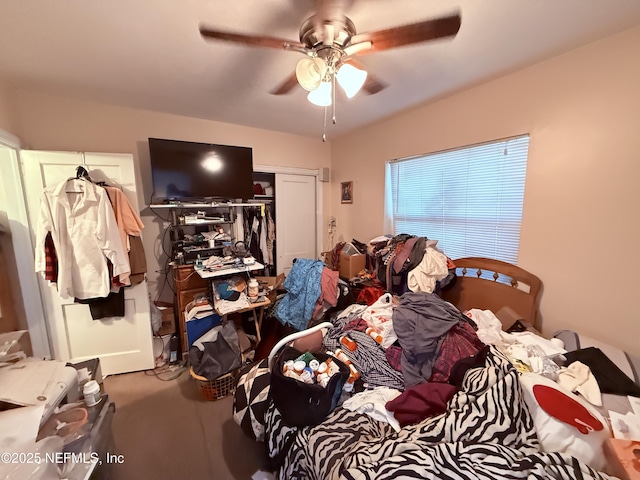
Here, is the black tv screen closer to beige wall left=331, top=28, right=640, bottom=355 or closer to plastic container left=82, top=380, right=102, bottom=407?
plastic container left=82, top=380, right=102, bottom=407

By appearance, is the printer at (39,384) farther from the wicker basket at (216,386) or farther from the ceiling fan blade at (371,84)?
the ceiling fan blade at (371,84)

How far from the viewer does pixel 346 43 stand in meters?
1.27

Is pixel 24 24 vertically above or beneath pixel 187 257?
above

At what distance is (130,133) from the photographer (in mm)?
2479

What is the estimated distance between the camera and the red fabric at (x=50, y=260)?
6.16 ft

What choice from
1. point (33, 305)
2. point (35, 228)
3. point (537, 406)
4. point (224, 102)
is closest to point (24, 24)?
point (224, 102)

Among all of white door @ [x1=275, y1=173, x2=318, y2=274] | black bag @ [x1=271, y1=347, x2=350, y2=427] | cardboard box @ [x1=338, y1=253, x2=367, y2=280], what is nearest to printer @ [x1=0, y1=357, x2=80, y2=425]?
black bag @ [x1=271, y1=347, x2=350, y2=427]

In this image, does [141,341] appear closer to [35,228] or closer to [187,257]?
[187,257]

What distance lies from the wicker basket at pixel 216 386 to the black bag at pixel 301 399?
3.32 feet

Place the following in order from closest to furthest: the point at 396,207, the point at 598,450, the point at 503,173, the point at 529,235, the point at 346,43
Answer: the point at 598,450 < the point at 346,43 < the point at 529,235 < the point at 503,173 < the point at 396,207

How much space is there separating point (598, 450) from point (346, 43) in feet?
6.74

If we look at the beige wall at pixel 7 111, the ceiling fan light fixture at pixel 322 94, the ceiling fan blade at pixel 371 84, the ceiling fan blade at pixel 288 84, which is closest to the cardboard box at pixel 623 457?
the ceiling fan light fixture at pixel 322 94

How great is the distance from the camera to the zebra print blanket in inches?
31.7

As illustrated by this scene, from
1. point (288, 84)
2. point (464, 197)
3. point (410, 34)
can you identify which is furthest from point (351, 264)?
point (410, 34)
